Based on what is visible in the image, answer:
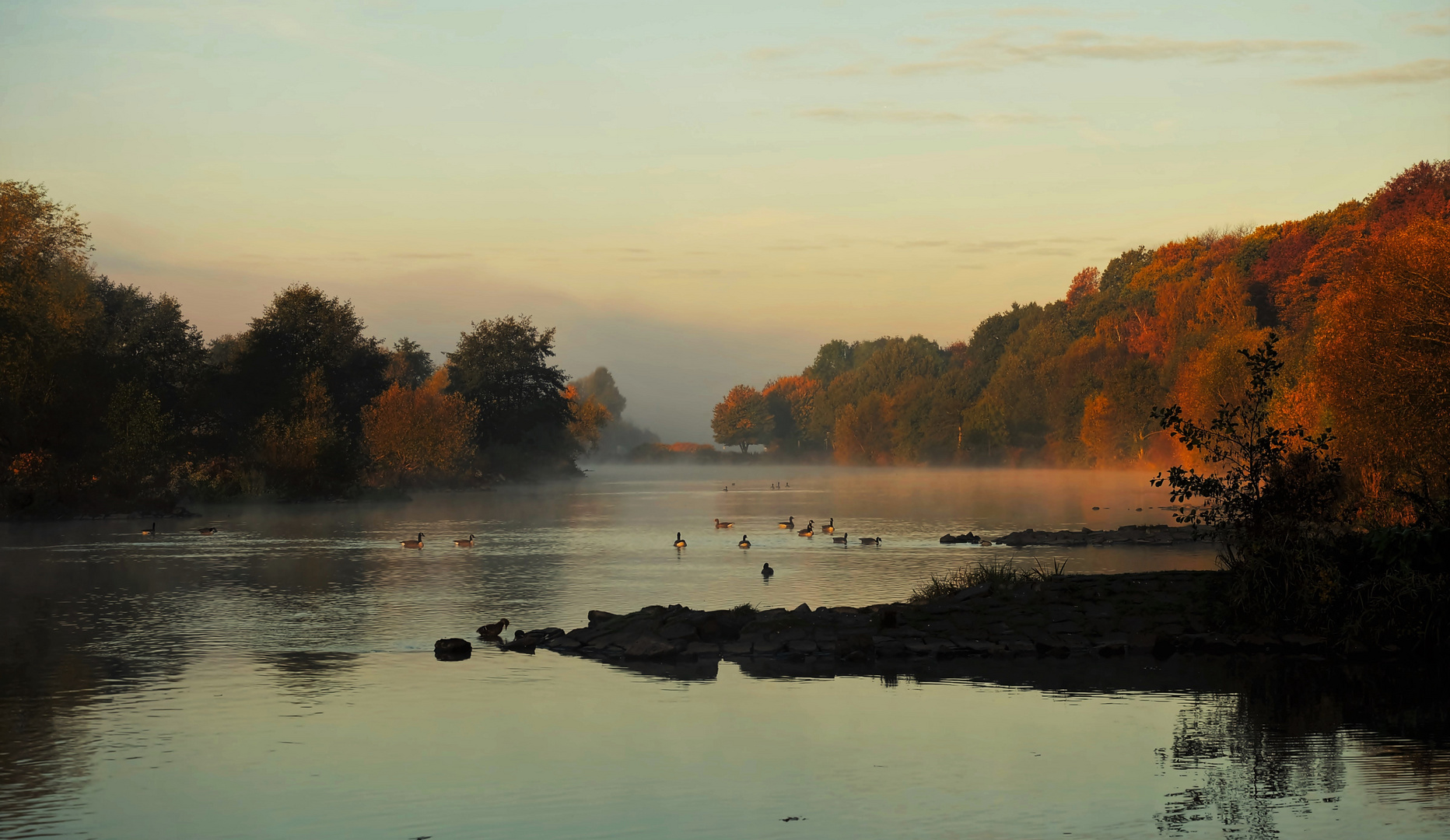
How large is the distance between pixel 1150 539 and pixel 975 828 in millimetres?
41510

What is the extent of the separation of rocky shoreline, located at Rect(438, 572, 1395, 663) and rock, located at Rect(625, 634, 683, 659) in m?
0.02

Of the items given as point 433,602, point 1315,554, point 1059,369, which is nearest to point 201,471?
point 433,602

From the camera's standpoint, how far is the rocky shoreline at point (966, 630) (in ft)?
78.4

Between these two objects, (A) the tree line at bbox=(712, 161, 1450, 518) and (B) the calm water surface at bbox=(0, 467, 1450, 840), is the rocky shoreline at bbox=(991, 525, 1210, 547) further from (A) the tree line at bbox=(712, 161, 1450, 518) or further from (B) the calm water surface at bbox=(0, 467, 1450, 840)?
(B) the calm water surface at bbox=(0, 467, 1450, 840)

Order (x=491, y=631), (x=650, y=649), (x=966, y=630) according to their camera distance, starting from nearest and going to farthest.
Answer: (x=650, y=649)
(x=966, y=630)
(x=491, y=631)

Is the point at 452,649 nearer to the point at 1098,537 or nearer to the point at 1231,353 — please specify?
the point at 1098,537

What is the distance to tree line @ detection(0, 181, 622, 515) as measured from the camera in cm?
6962

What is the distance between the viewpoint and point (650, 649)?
2438 cm

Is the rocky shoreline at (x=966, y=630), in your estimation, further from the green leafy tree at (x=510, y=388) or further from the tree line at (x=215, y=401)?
the green leafy tree at (x=510, y=388)

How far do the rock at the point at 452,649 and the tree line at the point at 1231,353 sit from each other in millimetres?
21112

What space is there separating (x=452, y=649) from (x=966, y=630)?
33.5 ft

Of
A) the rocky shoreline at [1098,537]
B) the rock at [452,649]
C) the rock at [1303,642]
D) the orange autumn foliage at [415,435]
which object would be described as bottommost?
the rocky shoreline at [1098,537]

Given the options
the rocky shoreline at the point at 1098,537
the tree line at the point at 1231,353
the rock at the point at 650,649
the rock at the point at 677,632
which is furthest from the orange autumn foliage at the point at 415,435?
the rock at the point at 650,649

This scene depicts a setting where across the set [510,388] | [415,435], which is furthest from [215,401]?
[510,388]
